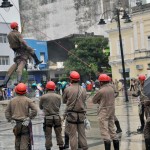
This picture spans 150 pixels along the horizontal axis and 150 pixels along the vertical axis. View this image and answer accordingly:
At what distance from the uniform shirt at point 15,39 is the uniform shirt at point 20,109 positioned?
504 cm

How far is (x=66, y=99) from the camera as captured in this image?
31.5ft

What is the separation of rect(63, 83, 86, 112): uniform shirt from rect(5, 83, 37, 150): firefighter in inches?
38.4

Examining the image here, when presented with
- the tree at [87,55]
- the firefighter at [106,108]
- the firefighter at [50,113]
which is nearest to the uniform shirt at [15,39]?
the firefighter at [50,113]

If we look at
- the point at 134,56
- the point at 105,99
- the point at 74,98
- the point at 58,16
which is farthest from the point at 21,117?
the point at 58,16

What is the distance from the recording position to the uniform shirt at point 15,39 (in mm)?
13602

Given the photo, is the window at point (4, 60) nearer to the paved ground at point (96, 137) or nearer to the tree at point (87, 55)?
the tree at point (87, 55)

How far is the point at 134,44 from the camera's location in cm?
5003

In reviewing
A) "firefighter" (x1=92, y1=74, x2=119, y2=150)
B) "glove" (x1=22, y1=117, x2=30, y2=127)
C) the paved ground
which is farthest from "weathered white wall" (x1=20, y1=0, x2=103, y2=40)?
"glove" (x1=22, y1=117, x2=30, y2=127)

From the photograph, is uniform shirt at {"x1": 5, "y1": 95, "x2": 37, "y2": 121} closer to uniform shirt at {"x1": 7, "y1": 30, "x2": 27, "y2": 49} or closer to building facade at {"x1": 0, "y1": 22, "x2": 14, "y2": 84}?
uniform shirt at {"x1": 7, "y1": 30, "x2": 27, "y2": 49}

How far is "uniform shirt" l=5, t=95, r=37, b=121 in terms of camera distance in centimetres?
879

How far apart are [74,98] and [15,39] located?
16.2ft

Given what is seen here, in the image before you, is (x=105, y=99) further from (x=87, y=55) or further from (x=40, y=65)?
(x=40, y=65)

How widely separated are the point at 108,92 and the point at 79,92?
67 cm

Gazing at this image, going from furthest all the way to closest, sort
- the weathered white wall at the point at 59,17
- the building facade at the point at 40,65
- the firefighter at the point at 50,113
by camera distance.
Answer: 1. the weathered white wall at the point at 59,17
2. the building facade at the point at 40,65
3. the firefighter at the point at 50,113
